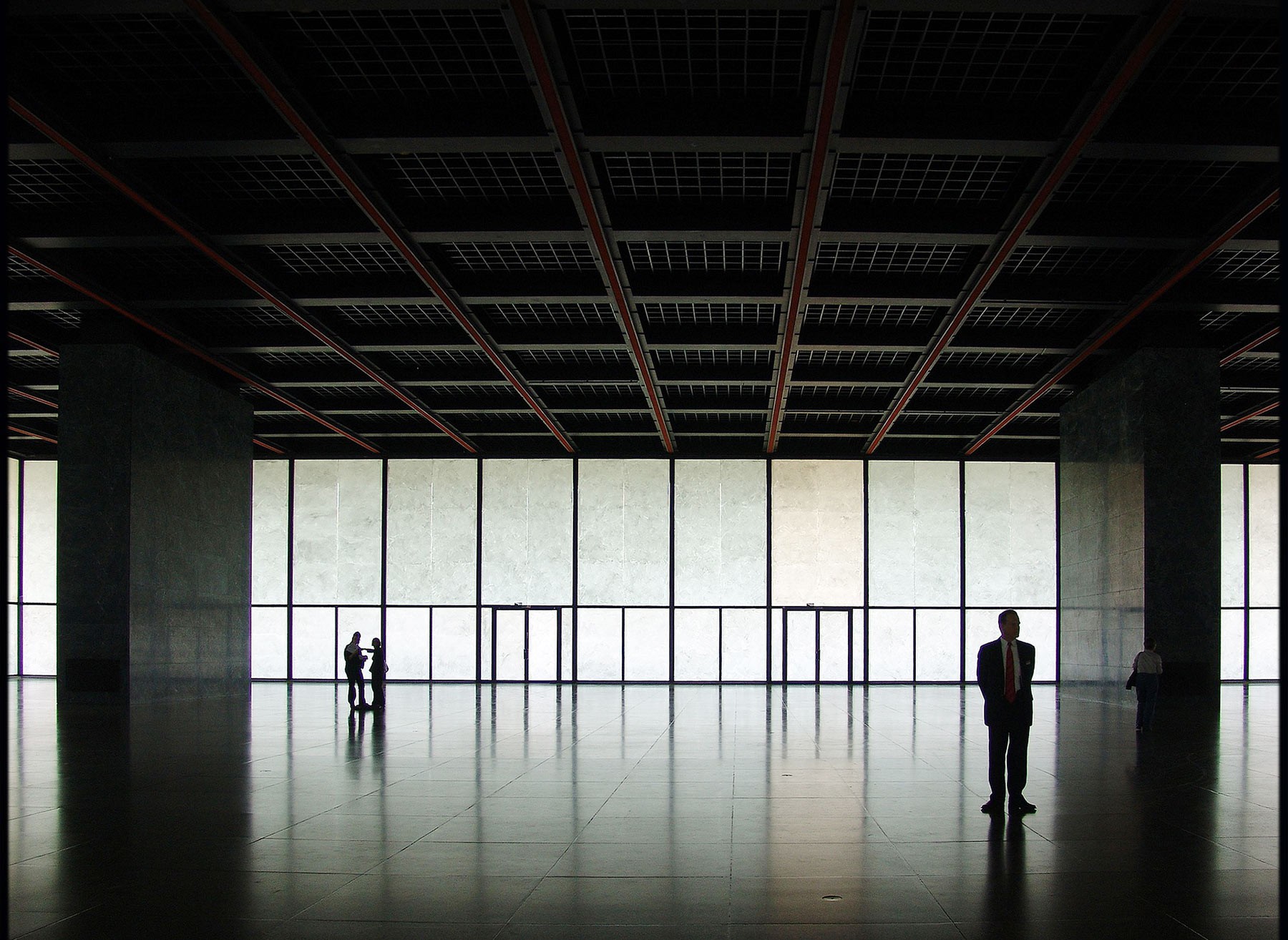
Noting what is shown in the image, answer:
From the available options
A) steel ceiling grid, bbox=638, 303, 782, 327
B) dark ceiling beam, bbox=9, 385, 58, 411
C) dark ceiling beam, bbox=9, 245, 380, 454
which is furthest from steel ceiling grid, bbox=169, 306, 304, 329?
steel ceiling grid, bbox=638, 303, 782, 327

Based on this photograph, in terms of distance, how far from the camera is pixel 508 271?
23.6 meters

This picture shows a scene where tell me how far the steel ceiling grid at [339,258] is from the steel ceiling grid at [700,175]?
217 inches

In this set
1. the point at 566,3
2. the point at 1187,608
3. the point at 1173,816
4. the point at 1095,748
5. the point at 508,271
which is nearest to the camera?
the point at 1173,816

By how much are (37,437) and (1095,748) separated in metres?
37.1

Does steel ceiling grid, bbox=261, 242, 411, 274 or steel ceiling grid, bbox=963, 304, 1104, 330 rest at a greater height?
steel ceiling grid, bbox=261, 242, 411, 274

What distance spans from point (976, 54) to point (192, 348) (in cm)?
2065

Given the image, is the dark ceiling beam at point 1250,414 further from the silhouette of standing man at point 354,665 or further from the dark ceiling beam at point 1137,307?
the silhouette of standing man at point 354,665

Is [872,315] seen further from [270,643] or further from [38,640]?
[38,640]

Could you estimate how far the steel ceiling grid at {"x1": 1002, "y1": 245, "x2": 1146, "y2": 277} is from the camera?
21891mm

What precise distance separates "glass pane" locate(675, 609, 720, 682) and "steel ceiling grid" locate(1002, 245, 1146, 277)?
66.9 feet

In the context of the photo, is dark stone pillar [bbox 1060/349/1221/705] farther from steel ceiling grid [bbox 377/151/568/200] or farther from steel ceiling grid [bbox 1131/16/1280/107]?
steel ceiling grid [bbox 377/151/568/200]

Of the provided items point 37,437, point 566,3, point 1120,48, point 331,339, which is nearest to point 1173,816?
point 1120,48

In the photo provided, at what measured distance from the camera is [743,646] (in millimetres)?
40281

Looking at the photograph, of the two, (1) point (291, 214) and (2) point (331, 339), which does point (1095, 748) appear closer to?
(1) point (291, 214)
